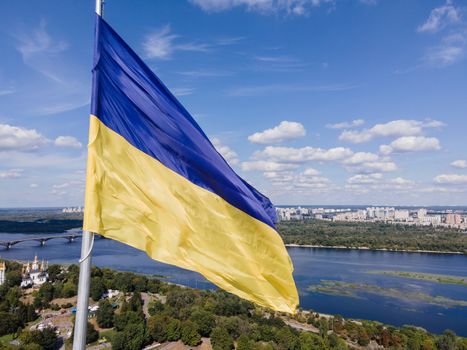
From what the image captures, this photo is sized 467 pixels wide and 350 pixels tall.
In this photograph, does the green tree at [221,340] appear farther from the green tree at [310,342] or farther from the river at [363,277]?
the river at [363,277]

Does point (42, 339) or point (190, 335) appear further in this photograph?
point (190, 335)

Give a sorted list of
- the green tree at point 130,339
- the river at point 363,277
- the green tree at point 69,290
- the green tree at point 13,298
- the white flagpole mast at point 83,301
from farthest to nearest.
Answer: the river at point 363,277
the green tree at point 69,290
the green tree at point 13,298
the green tree at point 130,339
the white flagpole mast at point 83,301

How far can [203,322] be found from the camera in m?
11.1

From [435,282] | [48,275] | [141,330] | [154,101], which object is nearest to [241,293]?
[154,101]

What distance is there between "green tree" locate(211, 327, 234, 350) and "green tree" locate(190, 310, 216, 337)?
3.35 feet

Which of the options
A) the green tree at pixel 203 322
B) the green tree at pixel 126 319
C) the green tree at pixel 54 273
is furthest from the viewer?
the green tree at pixel 54 273

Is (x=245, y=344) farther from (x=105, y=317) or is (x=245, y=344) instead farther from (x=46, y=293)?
(x=46, y=293)

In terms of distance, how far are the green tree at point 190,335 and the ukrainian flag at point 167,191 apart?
9.33m

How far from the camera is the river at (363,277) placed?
15.0 metres

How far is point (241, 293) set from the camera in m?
Result: 1.61

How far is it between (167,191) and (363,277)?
22.2m

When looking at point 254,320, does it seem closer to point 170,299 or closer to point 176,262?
point 170,299

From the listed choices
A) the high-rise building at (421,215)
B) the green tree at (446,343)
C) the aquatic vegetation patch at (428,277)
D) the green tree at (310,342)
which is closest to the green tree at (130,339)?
the green tree at (310,342)

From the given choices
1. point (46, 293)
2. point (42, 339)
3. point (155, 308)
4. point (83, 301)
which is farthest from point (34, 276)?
point (83, 301)
